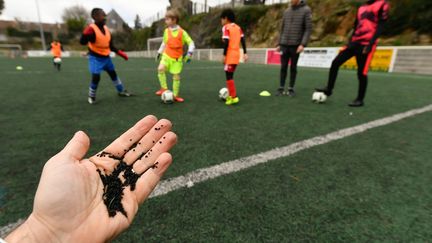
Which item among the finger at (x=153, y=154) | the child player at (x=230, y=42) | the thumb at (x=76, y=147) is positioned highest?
the child player at (x=230, y=42)

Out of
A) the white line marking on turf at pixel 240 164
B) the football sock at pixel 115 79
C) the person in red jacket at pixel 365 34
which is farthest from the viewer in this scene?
the football sock at pixel 115 79

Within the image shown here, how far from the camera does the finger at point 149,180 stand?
1217 millimetres

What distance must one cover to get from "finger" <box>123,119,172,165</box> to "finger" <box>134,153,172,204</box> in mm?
191

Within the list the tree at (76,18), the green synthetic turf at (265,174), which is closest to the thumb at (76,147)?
the green synthetic turf at (265,174)

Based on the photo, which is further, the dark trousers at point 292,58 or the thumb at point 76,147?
the dark trousers at point 292,58

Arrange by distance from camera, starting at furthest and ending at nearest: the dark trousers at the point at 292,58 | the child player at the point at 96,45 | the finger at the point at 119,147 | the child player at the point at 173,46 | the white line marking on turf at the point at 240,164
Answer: the dark trousers at the point at 292,58
the child player at the point at 173,46
the child player at the point at 96,45
the white line marking on turf at the point at 240,164
the finger at the point at 119,147

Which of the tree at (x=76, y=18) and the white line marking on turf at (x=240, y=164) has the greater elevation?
the tree at (x=76, y=18)

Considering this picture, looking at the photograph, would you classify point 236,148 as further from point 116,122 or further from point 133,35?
point 133,35

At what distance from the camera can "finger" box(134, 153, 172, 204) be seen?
3.99 ft

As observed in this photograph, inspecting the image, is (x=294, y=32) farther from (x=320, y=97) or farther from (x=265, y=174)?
(x=265, y=174)

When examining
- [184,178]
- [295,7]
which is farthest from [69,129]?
[295,7]

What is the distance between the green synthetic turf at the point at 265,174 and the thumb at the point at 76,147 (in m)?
0.52

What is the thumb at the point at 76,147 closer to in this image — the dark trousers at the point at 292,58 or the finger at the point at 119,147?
the finger at the point at 119,147

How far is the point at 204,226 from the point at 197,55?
29192mm
